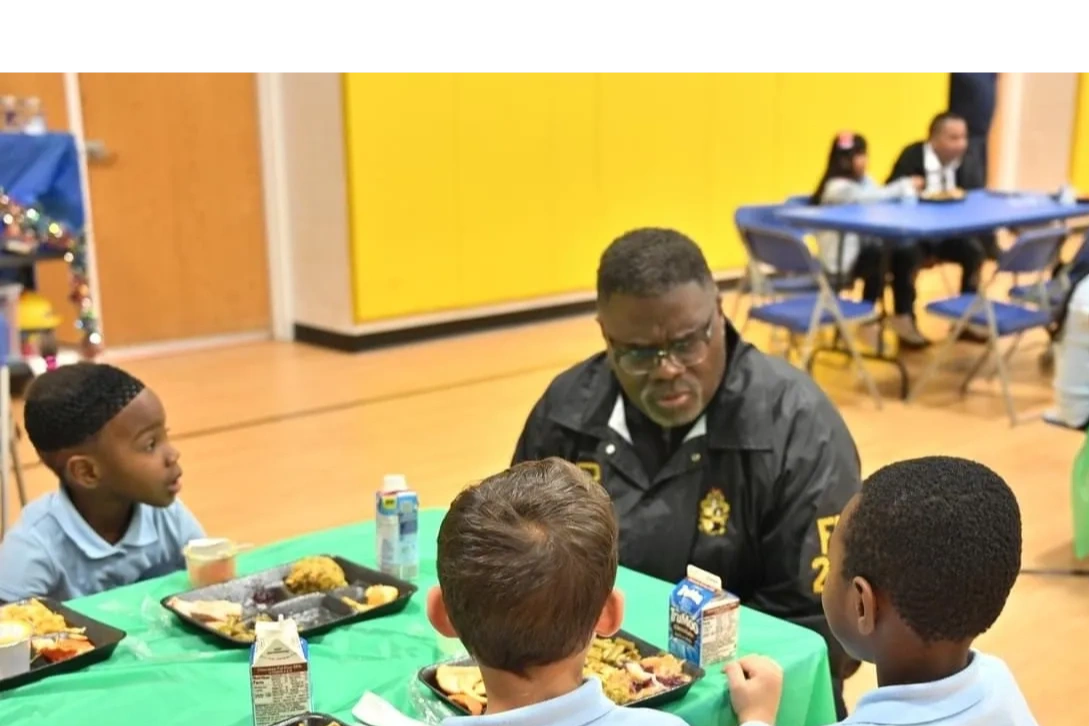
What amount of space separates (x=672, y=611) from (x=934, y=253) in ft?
19.4

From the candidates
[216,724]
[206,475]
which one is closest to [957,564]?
[216,724]

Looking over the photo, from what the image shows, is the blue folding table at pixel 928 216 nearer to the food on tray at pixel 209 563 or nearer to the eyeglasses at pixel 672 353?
the eyeglasses at pixel 672 353

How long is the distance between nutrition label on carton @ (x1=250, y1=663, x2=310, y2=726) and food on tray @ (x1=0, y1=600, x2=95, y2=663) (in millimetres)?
364

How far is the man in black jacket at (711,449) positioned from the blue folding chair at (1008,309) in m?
3.55

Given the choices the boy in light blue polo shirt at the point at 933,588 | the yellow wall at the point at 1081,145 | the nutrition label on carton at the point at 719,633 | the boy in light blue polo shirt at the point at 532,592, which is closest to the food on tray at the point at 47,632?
the boy in light blue polo shirt at the point at 532,592

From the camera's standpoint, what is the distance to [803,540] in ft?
7.23

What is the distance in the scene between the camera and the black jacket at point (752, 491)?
87.2 inches

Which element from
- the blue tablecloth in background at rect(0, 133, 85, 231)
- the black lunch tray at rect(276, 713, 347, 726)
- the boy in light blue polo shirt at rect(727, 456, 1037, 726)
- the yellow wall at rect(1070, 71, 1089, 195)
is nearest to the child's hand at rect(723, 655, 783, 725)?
the boy in light blue polo shirt at rect(727, 456, 1037, 726)

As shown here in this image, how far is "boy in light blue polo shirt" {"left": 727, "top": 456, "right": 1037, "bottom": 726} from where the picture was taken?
4.62 feet

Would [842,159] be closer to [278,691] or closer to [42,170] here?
[42,170]

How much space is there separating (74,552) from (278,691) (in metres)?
0.85

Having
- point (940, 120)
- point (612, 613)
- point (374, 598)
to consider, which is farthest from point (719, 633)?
point (940, 120)

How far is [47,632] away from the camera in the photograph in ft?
6.20
